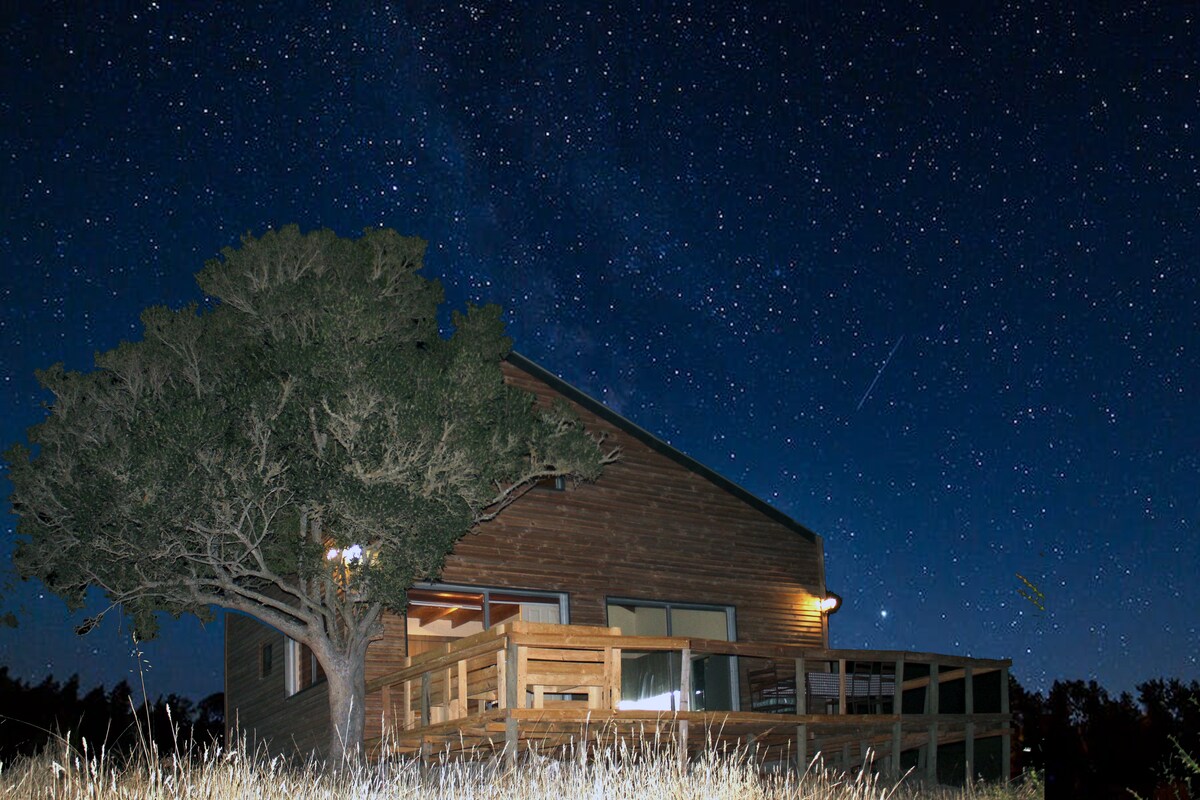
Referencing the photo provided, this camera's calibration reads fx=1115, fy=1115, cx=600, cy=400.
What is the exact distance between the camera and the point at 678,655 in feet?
45.1

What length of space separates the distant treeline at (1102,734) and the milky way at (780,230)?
1.48 ft

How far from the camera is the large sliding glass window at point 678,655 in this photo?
13672 millimetres

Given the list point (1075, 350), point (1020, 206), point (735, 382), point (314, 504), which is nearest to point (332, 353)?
point (314, 504)

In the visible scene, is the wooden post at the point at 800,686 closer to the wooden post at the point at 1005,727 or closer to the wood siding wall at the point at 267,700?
→ the wooden post at the point at 1005,727

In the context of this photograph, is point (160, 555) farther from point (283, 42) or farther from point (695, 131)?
point (695, 131)

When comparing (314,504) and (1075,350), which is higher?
(1075,350)

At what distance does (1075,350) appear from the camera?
20.0 metres

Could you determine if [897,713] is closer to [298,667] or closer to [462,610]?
[462,610]

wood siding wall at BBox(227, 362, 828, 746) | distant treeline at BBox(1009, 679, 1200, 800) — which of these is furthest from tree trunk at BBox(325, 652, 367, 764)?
distant treeline at BBox(1009, 679, 1200, 800)

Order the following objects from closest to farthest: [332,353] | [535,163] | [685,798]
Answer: [685,798], [332,353], [535,163]

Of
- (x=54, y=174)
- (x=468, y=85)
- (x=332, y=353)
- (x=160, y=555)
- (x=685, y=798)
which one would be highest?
(x=468, y=85)

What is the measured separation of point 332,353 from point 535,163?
6.21 metres

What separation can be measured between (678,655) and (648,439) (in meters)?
3.23

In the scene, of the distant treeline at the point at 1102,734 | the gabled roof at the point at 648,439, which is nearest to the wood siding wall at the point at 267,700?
the gabled roof at the point at 648,439
